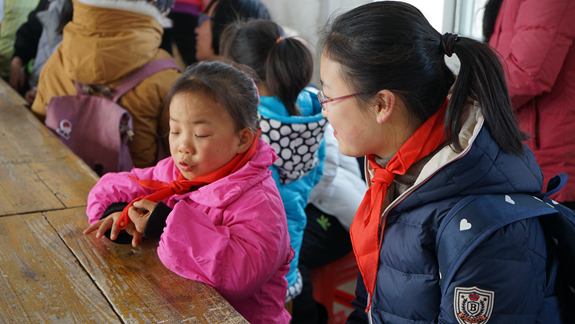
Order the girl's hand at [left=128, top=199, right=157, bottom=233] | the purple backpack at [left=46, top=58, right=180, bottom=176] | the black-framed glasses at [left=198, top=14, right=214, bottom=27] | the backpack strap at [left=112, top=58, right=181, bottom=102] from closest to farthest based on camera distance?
the girl's hand at [left=128, top=199, right=157, bottom=233] → the purple backpack at [left=46, top=58, right=180, bottom=176] → the backpack strap at [left=112, top=58, right=181, bottom=102] → the black-framed glasses at [left=198, top=14, right=214, bottom=27]

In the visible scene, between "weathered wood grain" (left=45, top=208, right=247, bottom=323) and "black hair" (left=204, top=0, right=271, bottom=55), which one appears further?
"black hair" (left=204, top=0, right=271, bottom=55)

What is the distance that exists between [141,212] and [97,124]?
43.5 inches

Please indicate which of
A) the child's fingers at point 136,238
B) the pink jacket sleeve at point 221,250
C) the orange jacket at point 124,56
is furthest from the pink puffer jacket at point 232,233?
the orange jacket at point 124,56

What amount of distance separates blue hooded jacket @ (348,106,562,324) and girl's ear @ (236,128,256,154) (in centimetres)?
41

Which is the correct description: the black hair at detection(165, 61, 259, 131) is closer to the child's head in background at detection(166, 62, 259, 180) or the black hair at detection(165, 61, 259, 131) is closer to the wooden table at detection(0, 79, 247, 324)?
the child's head in background at detection(166, 62, 259, 180)

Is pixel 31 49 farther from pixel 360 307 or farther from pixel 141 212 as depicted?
pixel 360 307

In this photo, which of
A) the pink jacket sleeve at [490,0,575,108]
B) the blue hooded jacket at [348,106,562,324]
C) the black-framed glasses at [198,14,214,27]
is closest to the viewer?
the blue hooded jacket at [348,106,562,324]

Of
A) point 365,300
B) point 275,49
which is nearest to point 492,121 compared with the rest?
point 365,300

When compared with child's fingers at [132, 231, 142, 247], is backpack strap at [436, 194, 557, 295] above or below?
above

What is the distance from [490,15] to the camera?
1969 mm

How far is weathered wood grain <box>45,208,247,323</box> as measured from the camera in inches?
36.9

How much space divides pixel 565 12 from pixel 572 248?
107 centimetres

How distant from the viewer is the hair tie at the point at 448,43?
1.01 m

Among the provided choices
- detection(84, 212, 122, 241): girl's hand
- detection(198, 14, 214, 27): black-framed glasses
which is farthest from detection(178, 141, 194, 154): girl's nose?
detection(198, 14, 214, 27): black-framed glasses
